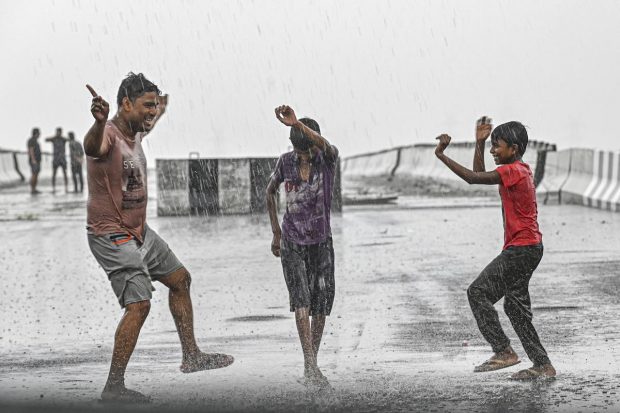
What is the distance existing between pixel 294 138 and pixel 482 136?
1021mm

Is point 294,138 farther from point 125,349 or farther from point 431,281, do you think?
point 431,281

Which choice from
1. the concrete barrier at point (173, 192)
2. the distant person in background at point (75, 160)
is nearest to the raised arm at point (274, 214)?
the concrete barrier at point (173, 192)

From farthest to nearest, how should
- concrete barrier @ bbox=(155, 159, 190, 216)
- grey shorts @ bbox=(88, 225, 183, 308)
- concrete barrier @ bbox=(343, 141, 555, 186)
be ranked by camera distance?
concrete barrier @ bbox=(343, 141, 555, 186) → concrete barrier @ bbox=(155, 159, 190, 216) → grey shorts @ bbox=(88, 225, 183, 308)

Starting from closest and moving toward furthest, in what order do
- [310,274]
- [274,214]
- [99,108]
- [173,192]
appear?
[99,108] → [310,274] → [274,214] → [173,192]

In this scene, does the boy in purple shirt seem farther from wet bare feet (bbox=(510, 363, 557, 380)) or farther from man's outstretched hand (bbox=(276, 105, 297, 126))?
wet bare feet (bbox=(510, 363, 557, 380))

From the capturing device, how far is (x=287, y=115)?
289 inches

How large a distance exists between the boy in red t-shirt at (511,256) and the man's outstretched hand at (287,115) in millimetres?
791

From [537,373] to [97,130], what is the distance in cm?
263

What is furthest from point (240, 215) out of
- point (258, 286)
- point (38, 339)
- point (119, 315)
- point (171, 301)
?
point (171, 301)

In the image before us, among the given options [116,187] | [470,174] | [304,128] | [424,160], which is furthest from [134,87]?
[424,160]

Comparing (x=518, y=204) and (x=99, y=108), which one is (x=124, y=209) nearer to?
(x=99, y=108)

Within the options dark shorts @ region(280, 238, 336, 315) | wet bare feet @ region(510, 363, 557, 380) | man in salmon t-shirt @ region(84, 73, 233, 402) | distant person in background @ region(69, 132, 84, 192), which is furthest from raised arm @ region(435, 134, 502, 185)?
distant person in background @ region(69, 132, 84, 192)

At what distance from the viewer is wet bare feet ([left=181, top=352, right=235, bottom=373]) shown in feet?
25.1

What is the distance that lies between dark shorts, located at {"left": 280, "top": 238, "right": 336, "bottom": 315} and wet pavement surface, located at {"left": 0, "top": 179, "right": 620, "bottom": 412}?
0.41 metres
